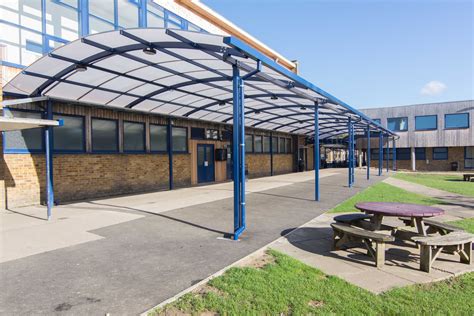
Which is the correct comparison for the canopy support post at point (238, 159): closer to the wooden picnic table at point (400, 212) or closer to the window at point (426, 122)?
the wooden picnic table at point (400, 212)

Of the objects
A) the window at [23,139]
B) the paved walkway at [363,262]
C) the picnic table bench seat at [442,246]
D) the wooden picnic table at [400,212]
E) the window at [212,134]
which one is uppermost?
the window at [212,134]

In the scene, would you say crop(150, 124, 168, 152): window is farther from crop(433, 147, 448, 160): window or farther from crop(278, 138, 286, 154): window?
crop(433, 147, 448, 160): window

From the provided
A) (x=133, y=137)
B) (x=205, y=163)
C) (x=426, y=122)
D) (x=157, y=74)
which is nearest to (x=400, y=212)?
(x=157, y=74)

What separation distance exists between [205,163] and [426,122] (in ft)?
85.5

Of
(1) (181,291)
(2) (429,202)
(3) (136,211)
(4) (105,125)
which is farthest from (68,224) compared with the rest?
(2) (429,202)

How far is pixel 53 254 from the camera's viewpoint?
509 centimetres

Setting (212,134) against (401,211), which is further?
(212,134)

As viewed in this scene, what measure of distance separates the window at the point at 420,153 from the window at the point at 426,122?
6.91 ft

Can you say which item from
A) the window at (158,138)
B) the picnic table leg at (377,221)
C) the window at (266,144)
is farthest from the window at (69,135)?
the window at (266,144)

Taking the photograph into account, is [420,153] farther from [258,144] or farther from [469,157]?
[258,144]

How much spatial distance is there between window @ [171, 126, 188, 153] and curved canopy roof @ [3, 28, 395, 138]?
164cm

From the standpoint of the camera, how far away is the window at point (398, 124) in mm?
33250

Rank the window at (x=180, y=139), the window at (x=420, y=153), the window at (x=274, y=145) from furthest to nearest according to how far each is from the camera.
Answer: the window at (x=420, y=153) → the window at (x=274, y=145) → the window at (x=180, y=139)

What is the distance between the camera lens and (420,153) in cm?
3284
